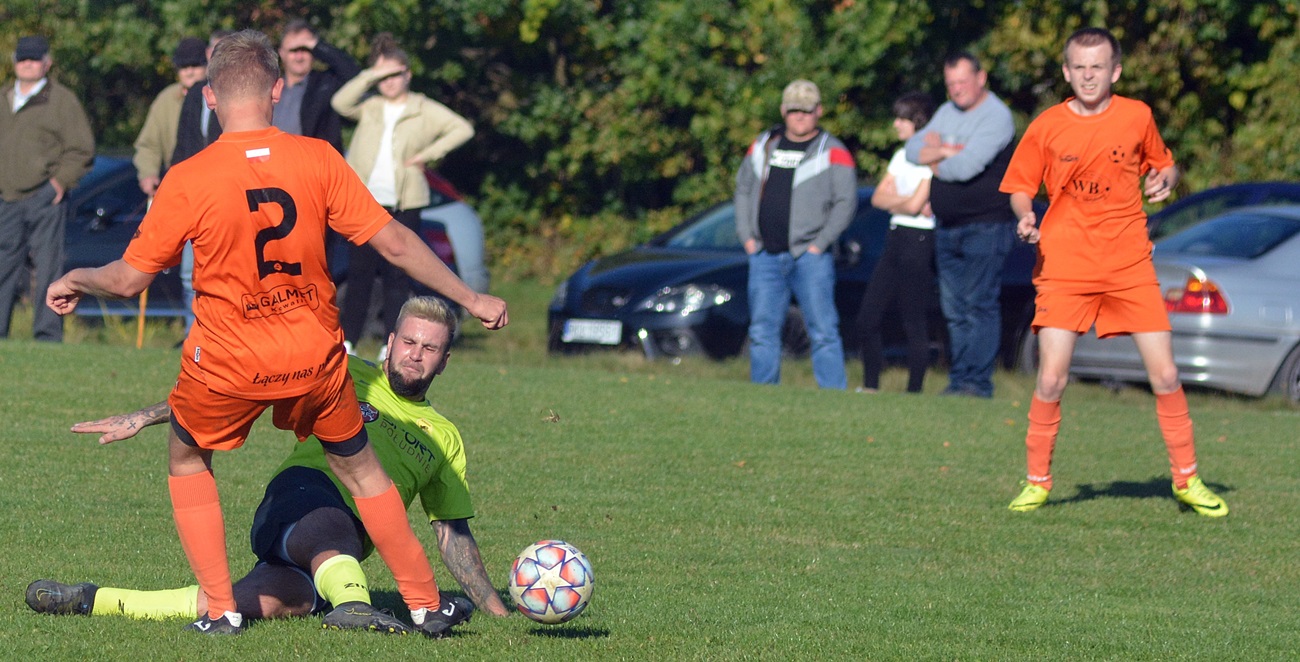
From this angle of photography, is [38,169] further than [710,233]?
No

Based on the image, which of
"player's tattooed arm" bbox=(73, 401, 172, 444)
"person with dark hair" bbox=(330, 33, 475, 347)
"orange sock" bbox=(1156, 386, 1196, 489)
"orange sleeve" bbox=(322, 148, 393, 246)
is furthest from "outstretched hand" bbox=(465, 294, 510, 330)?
"person with dark hair" bbox=(330, 33, 475, 347)

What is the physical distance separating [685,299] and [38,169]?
4.89 m

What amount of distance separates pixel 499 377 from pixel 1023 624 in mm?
6093

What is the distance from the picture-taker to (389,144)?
11305 mm

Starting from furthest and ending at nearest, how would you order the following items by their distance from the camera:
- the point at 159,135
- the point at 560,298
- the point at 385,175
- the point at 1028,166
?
the point at 560,298
the point at 159,135
the point at 385,175
the point at 1028,166

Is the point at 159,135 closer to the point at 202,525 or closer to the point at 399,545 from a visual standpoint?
the point at 202,525

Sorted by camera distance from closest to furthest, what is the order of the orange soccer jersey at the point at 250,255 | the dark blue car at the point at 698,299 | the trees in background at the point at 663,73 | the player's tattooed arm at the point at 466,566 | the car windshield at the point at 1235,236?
the orange soccer jersey at the point at 250,255, the player's tattooed arm at the point at 466,566, the car windshield at the point at 1235,236, the dark blue car at the point at 698,299, the trees in background at the point at 663,73

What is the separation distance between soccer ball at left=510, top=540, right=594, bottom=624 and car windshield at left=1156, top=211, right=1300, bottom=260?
909 cm

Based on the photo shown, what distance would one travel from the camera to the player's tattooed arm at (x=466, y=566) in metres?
5.52

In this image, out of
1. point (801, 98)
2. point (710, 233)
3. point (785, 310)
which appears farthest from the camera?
point (710, 233)

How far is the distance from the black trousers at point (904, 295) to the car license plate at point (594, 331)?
2214 millimetres

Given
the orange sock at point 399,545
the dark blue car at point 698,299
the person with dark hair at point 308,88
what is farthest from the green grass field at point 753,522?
Answer: the person with dark hair at point 308,88

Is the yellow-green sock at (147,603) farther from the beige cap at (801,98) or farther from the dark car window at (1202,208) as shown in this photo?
the dark car window at (1202,208)

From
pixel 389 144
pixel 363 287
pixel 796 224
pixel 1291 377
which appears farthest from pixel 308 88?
pixel 1291 377
